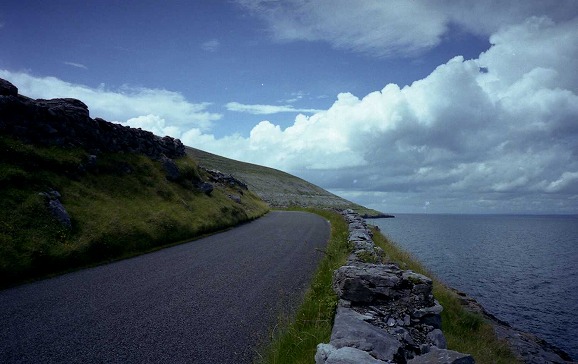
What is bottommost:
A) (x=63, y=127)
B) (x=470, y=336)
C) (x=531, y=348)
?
(x=531, y=348)

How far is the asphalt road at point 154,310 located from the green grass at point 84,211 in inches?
73.5

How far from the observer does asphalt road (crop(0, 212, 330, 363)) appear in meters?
7.50

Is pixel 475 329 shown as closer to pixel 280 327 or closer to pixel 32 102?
pixel 280 327

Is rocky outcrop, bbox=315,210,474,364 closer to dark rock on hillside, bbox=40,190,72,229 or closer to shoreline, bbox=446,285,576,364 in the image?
shoreline, bbox=446,285,576,364

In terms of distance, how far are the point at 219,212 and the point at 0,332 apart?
24096mm

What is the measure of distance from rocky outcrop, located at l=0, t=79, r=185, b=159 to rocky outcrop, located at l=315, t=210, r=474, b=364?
24215 millimetres

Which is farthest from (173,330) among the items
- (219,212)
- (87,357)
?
(219,212)

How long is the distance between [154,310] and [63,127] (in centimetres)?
2232

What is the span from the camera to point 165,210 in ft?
83.5

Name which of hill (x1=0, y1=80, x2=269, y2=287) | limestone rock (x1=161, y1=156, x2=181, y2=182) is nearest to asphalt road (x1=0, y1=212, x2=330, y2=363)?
hill (x1=0, y1=80, x2=269, y2=287)

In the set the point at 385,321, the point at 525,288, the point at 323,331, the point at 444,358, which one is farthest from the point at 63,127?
the point at 525,288

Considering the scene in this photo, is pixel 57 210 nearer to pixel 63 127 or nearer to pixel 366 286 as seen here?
pixel 63 127

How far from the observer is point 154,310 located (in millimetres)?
9930

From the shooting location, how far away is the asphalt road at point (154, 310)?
7500 mm
